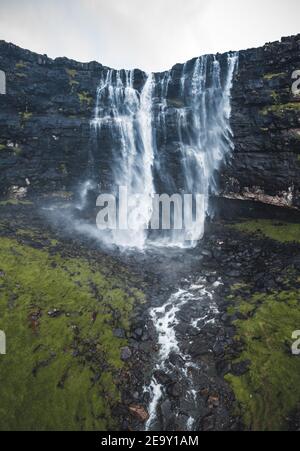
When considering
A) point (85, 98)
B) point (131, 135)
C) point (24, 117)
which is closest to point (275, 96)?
point (131, 135)

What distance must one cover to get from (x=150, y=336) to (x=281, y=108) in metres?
35.1

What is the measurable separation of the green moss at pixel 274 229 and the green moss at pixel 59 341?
2019 centimetres

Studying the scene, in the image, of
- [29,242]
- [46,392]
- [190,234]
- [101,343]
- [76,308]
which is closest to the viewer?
[46,392]

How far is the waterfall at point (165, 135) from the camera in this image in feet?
160

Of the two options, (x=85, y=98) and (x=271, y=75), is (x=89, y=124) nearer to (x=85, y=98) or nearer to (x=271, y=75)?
(x=85, y=98)

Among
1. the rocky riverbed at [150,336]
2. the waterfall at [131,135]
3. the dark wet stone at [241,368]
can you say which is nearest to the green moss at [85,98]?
the waterfall at [131,135]

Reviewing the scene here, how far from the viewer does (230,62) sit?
48.8m

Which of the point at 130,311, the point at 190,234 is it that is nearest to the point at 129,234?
the point at 190,234

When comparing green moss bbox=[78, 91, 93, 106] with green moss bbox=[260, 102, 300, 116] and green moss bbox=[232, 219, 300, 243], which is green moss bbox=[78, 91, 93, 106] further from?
green moss bbox=[232, 219, 300, 243]

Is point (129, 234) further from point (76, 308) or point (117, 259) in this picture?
point (76, 308)

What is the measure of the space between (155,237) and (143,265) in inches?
414

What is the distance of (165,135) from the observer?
52.3 m
